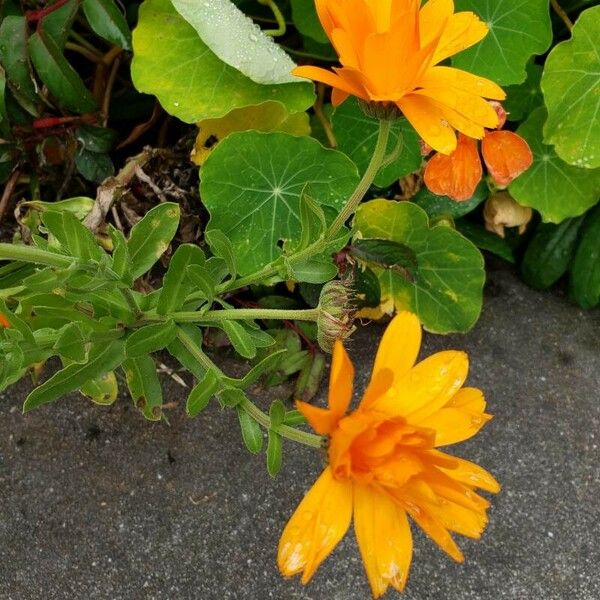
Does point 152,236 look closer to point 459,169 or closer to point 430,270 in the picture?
point 459,169

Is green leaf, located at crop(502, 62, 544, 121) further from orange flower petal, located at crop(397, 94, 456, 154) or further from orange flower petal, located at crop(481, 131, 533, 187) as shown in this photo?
orange flower petal, located at crop(397, 94, 456, 154)

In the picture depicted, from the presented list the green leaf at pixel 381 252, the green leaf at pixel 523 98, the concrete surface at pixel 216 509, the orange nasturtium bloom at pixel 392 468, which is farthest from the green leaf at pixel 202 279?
the green leaf at pixel 523 98

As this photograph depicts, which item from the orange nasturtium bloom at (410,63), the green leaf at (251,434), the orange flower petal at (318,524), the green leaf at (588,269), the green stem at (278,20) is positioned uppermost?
the orange nasturtium bloom at (410,63)

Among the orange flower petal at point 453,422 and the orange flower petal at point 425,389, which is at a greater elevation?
the orange flower petal at point 425,389

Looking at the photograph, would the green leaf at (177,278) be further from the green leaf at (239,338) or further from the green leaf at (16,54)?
the green leaf at (16,54)

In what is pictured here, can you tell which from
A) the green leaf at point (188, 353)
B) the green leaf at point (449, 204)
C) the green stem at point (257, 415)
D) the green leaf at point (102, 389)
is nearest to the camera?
the green stem at point (257, 415)

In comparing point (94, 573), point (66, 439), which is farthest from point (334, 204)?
point (94, 573)

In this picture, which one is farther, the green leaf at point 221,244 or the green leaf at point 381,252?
the green leaf at point 381,252
